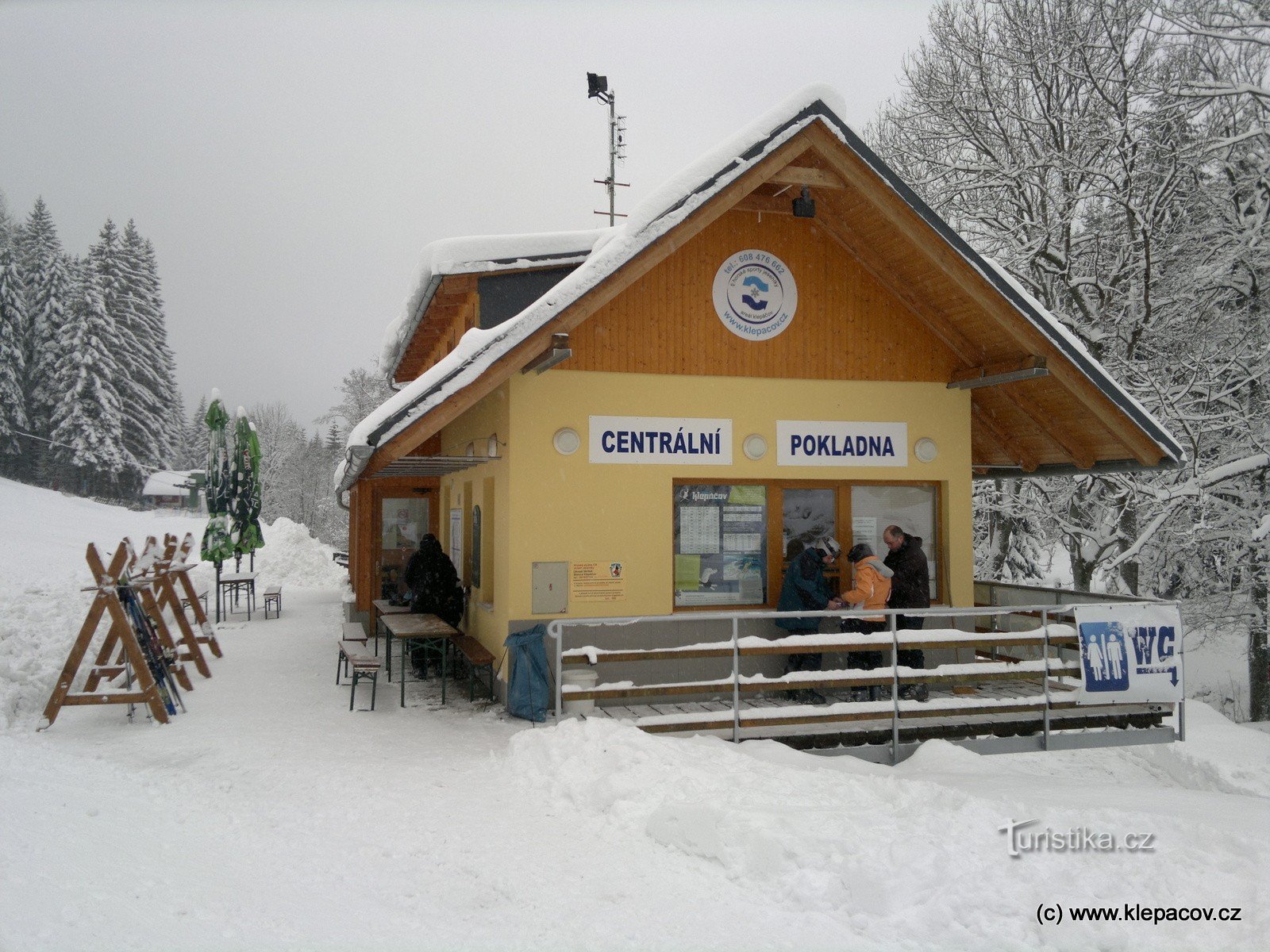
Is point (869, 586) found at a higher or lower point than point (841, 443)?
lower

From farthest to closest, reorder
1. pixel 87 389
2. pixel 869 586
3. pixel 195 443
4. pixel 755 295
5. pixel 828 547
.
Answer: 1. pixel 195 443
2. pixel 87 389
3. pixel 755 295
4. pixel 828 547
5. pixel 869 586

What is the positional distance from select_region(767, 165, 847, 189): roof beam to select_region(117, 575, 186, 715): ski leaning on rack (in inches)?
317

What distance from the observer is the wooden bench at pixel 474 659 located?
393 inches

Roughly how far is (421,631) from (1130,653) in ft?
24.2

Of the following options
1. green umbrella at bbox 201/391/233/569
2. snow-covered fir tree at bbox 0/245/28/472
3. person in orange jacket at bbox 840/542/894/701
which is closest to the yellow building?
person in orange jacket at bbox 840/542/894/701

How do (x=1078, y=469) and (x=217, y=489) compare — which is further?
(x=217, y=489)

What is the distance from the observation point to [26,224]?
54781mm

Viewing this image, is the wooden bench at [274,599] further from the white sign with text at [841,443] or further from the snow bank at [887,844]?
the snow bank at [887,844]

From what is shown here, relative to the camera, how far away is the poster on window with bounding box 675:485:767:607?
404 inches

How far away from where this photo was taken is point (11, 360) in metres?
47.6

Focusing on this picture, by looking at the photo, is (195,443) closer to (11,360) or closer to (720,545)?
(11,360)

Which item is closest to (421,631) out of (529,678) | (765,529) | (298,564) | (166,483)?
(529,678)

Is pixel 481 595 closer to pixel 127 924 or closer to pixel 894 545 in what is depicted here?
pixel 894 545

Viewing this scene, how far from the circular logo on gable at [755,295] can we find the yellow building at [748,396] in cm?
2
